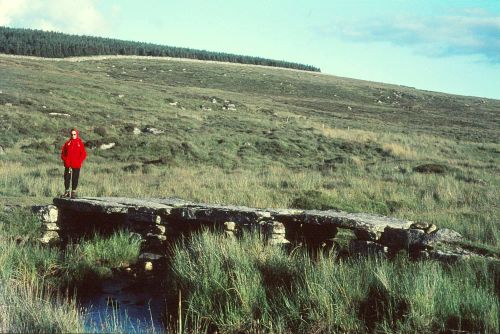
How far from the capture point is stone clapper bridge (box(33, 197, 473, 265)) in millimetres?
8430

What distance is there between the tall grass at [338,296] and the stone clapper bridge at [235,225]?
74 centimetres

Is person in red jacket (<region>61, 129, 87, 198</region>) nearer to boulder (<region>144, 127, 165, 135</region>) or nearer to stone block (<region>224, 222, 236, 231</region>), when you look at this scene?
stone block (<region>224, 222, 236, 231</region>)

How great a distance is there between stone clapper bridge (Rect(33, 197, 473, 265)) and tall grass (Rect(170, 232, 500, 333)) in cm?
74

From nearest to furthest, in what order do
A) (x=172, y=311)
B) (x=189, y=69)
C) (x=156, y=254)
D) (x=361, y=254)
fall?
(x=172, y=311) → (x=361, y=254) → (x=156, y=254) → (x=189, y=69)

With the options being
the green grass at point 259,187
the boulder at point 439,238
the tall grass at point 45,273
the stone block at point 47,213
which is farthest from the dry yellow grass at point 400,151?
the tall grass at point 45,273

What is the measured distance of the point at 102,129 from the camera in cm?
3036

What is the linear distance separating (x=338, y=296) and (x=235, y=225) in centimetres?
349

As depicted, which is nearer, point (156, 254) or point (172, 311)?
point (172, 311)

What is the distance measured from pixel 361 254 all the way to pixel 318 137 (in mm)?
28163

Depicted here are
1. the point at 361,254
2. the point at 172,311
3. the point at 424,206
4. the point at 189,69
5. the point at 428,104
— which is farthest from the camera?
the point at 189,69

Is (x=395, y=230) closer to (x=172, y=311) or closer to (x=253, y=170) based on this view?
(x=172, y=311)

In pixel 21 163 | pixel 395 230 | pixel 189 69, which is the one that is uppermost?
pixel 189 69

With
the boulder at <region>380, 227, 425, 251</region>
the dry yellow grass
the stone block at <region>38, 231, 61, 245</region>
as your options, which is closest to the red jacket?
the stone block at <region>38, 231, 61, 245</region>

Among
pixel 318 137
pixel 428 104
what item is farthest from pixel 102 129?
pixel 428 104
